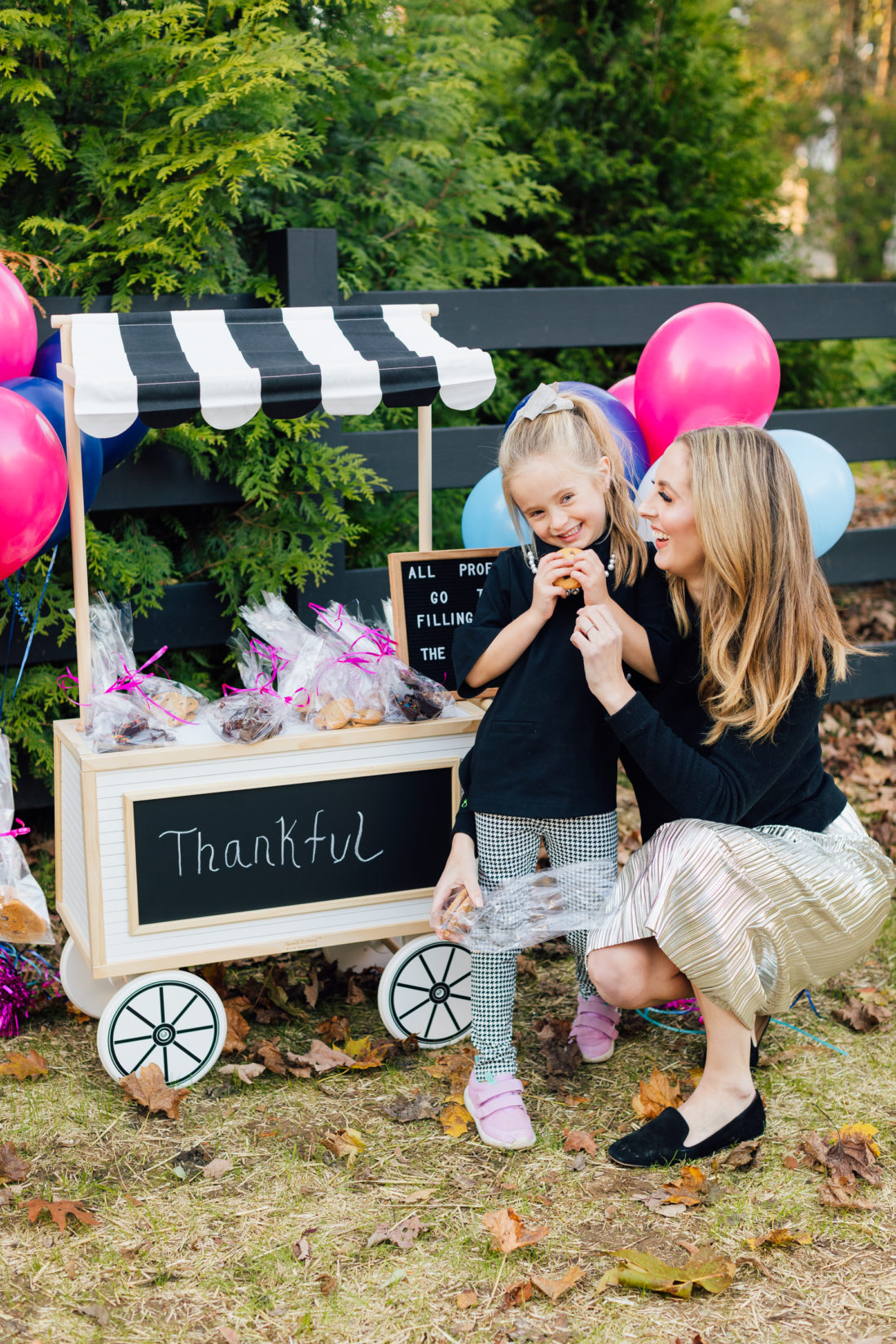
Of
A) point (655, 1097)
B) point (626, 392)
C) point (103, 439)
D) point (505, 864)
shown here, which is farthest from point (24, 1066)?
point (626, 392)

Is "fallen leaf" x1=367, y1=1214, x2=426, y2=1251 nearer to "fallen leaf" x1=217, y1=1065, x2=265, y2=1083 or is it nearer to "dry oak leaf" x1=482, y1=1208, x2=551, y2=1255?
"dry oak leaf" x1=482, y1=1208, x2=551, y2=1255

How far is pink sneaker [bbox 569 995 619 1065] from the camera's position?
9.68 feet

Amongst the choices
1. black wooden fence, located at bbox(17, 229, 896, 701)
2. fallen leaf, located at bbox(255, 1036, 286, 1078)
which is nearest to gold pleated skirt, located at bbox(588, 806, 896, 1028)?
fallen leaf, located at bbox(255, 1036, 286, 1078)

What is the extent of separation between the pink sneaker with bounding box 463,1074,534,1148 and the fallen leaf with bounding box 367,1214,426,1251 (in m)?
0.33

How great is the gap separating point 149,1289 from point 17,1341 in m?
0.23

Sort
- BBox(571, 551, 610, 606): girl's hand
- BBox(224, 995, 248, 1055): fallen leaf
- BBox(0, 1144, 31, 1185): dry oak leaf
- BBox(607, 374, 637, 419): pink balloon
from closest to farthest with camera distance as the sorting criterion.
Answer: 1. BBox(0, 1144, 31, 1185): dry oak leaf
2. BBox(571, 551, 610, 606): girl's hand
3. BBox(224, 995, 248, 1055): fallen leaf
4. BBox(607, 374, 637, 419): pink balloon

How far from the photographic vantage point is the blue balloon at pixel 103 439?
10.2ft

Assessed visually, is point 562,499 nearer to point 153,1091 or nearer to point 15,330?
point 15,330

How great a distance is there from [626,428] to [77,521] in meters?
1.53

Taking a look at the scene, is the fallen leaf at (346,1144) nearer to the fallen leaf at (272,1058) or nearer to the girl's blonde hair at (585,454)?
the fallen leaf at (272,1058)

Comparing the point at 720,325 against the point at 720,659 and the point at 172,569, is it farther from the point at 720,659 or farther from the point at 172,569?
the point at 172,569

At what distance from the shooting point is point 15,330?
2.86 meters

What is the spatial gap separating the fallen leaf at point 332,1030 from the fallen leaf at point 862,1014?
1.34 metres

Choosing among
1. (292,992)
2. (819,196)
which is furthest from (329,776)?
(819,196)
